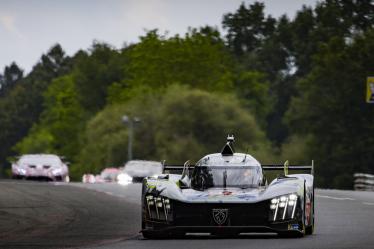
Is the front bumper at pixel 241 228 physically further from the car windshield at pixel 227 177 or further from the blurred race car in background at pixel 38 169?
the blurred race car in background at pixel 38 169

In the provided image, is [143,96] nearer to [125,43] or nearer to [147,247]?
[125,43]

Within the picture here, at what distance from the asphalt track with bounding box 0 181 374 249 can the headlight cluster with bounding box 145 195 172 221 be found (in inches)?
15.7

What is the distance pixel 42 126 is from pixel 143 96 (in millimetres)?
75749

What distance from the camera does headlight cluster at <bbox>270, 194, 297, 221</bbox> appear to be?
58.6 feet

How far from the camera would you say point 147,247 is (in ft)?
54.5

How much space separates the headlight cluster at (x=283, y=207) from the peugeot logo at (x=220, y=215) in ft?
2.06

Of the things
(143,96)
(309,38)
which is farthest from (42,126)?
(143,96)

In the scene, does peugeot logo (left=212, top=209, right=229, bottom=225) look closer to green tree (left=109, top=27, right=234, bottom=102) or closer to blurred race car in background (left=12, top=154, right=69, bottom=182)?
blurred race car in background (left=12, top=154, right=69, bottom=182)

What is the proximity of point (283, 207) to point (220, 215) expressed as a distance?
0.87 m

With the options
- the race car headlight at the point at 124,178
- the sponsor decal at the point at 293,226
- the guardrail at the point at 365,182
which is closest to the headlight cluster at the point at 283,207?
the sponsor decal at the point at 293,226

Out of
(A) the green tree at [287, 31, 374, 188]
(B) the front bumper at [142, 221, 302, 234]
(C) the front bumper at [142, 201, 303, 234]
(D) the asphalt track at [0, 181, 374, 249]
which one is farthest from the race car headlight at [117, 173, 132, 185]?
(C) the front bumper at [142, 201, 303, 234]

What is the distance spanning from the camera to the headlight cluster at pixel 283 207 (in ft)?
58.6

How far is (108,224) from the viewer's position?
2330cm

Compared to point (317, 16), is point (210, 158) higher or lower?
lower
